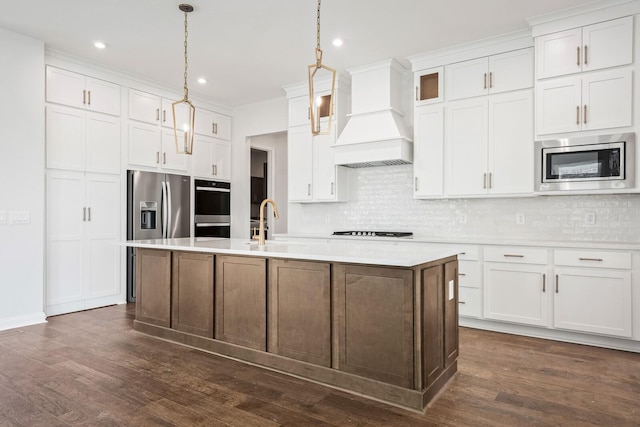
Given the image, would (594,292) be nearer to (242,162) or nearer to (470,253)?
(470,253)

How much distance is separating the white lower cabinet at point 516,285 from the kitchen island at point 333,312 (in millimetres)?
1252

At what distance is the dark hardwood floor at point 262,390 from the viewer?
220 centimetres

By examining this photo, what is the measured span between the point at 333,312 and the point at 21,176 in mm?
3590

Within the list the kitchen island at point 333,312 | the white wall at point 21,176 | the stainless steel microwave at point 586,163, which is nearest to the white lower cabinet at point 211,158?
the white wall at point 21,176

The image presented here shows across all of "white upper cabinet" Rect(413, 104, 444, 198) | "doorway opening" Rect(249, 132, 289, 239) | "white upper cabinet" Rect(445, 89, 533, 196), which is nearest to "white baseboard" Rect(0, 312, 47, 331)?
"doorway opening" Rect(249, 132, 289, 239)

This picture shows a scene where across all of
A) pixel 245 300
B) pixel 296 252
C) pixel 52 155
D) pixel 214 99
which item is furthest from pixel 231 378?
pixel 214 99

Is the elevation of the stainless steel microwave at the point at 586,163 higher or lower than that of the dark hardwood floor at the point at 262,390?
higher

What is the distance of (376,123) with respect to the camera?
4.72 metres

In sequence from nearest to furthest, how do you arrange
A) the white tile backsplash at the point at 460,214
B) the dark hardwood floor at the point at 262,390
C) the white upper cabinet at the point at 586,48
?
1. the dark hardwood floor at the point at 262,390
2. the white upper cabinet at the point at 586,48
3. the white tile backsplash at the point at 460,214

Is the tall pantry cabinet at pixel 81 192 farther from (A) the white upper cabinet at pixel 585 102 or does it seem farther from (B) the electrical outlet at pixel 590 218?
(B) the electrical outlet at pixel 590 218

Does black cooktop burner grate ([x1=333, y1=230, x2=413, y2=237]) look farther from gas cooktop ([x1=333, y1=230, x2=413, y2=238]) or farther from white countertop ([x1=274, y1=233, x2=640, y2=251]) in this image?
white countertop ([x1=274, y1=233, x2=640, y2=251])

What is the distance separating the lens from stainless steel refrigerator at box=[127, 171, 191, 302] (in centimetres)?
520

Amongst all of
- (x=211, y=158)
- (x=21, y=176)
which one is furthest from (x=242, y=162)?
(x=21, y=176)

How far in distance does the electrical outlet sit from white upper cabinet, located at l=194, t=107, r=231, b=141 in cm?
515
